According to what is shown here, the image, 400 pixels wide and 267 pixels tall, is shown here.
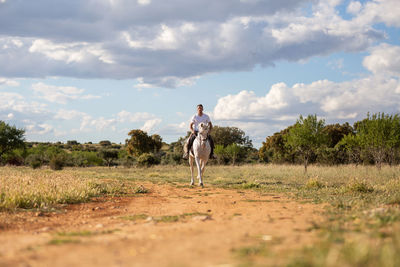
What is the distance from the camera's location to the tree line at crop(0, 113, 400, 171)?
31.1 metres

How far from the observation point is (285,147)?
5553 cm

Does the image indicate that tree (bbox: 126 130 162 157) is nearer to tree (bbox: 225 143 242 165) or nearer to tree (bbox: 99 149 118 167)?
tree (bbox: 99 149 118 167)

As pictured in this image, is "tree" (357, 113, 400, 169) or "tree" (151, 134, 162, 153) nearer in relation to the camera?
"tree" (357, 113, 400, 169)

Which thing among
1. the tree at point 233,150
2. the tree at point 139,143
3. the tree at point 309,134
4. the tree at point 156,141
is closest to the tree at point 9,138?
the tree at point 139,143

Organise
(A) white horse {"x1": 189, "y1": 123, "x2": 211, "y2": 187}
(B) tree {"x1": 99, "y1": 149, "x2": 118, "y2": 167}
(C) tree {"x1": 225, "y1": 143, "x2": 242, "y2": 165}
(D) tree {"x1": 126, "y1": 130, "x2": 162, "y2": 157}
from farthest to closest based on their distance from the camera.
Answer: (D) tree {"x1": 126, "y1": 130, "x2": 162, "y2": 157} → (B) tree {"x1": 99, "y1": 149, "x2": 118, "y2": 167} → (C) tree {"x1": 225, "y1": 143, "x2": 242, "y2": 165} → (A) white horse {"x1": 189, "y1": 123, "x2": 211, "y2": 187}

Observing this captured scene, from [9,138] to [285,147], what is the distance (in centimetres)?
3744

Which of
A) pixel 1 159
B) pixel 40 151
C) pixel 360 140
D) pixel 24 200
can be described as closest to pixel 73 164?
pixel 1 159

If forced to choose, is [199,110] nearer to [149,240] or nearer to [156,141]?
[149,240]

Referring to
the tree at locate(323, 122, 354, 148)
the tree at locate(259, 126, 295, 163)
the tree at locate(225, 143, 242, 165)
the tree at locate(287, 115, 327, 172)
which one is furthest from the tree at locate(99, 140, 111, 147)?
the tree at locate(287, 115, 327, 172)

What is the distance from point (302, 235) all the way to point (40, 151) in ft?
209

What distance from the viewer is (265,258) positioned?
12.8 ft

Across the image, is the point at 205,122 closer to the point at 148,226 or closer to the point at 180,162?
the point at 148,226

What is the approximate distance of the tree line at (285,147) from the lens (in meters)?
31.1

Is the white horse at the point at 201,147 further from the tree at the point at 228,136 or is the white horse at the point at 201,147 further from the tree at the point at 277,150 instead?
the tree at the point at 228,136
